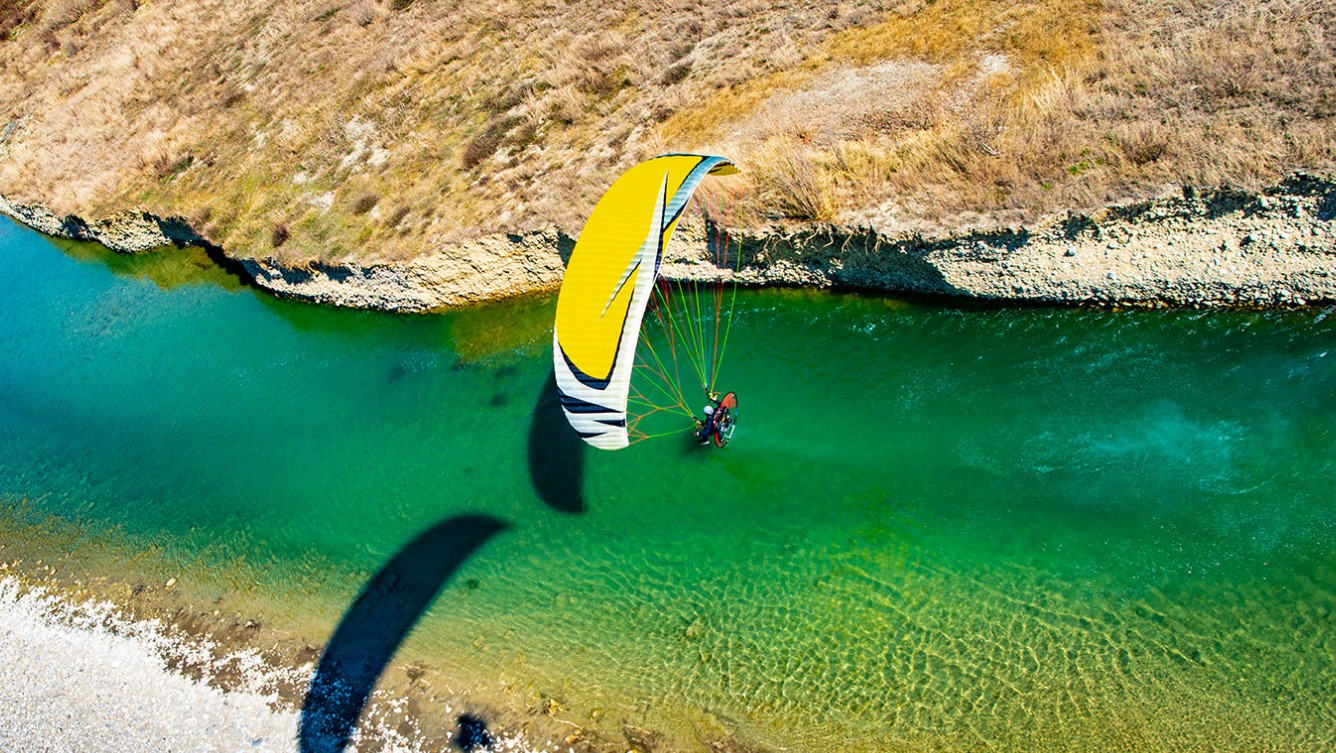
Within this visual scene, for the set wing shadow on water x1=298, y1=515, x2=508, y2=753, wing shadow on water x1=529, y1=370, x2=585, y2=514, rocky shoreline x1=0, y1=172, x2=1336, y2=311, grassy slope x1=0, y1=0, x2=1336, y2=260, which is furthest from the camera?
wing shadow on water x1=529, y1=370, x2=585, y2=514

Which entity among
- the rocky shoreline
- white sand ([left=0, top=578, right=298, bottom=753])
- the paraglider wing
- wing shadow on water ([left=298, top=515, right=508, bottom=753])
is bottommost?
white sand ([left=0, top=578, right=298, bottom=753])

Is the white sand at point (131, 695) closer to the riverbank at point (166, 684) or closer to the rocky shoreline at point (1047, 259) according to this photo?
the riverbank at point (166, 684)

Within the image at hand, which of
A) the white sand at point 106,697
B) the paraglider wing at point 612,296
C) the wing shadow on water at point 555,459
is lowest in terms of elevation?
the white sand at point 106,697

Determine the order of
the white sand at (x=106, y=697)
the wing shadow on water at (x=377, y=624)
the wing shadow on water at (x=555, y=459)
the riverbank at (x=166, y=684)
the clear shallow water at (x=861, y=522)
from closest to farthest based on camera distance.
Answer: the clear shallow water at (x=861, y=522) → the riverbank at (x=166, y=684) → the wing shadow on water at (x=377, y=624) → the white sand at (x=106, y=697) → the wing shadow on water at (x=555, y=459)

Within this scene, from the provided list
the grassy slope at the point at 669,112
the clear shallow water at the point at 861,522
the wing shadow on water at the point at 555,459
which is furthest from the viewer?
the wing shadow on water at the point at 555,459

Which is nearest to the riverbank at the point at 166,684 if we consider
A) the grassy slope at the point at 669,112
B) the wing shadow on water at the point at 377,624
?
the wing shadow on water at the point at 377,624

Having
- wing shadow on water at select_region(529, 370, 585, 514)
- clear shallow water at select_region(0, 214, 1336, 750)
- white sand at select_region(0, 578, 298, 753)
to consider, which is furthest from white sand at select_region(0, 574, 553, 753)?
wing shadow on water at select_region(529, 370, 585, 514)

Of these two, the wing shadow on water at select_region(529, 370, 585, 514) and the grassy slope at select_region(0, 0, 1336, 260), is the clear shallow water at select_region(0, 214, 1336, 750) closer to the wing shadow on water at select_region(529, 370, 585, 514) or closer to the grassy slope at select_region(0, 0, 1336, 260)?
the wing shadow on water at select_region(529, 370, 585, 514)

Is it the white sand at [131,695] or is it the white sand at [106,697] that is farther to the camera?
the white sand at [106,697]
